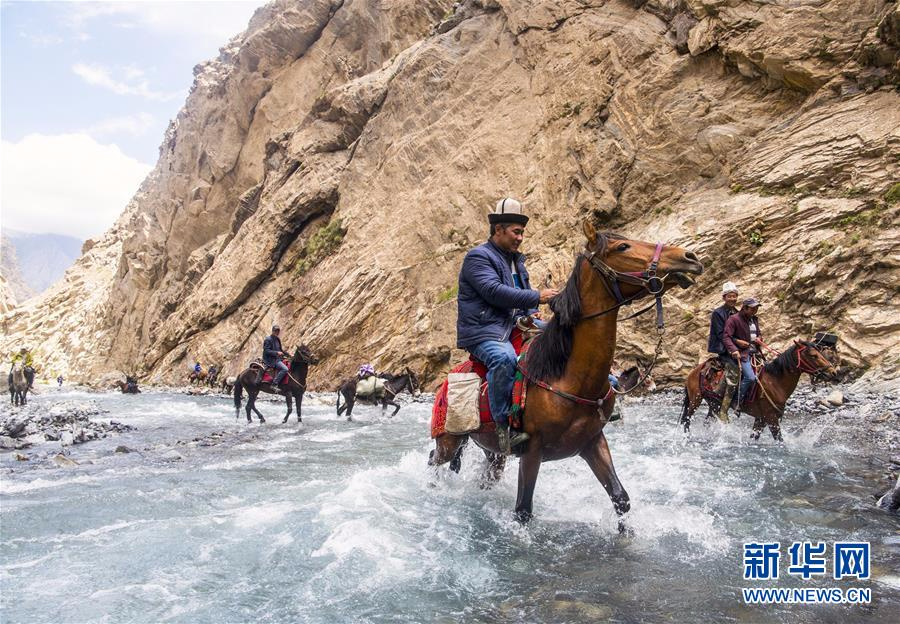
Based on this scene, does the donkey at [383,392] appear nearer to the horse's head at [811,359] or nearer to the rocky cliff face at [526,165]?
the rocky cliff face at [526,165]

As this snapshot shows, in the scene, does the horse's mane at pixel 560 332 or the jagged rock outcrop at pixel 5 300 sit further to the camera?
the jagged rock outcrop at pixel 5 300

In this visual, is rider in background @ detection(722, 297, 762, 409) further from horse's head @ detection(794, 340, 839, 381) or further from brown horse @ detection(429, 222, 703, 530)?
brown horse @ detection(429, 222, 703, 530)

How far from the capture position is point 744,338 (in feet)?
32.0

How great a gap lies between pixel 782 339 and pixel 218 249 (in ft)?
118

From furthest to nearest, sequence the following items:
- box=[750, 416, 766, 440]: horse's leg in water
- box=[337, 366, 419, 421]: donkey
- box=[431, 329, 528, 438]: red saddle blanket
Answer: box=[337, 366, 419, 421]: donkey
box=[750, 416, 766, 440]: horse's leg in water
box=[431, 329, 528, 438]: red saddle blanket

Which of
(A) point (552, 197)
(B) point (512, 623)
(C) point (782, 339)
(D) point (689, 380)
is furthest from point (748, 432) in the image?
(A) point (552, 197)

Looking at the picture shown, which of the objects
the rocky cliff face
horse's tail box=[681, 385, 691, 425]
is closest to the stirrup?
horse's tail box=[681, 385, 691, 425]

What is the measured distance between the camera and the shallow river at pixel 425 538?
12.1ft

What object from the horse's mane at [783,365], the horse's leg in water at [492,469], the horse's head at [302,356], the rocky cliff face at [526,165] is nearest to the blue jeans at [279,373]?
the horse's head at [302,356]

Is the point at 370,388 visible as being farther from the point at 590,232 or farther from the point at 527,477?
the point at 590,232

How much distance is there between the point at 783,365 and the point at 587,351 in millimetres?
6057

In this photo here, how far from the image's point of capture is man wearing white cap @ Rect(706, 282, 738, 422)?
972cm

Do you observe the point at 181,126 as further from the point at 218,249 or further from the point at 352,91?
the point at 352,91

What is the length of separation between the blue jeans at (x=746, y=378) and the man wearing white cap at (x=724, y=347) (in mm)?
189
